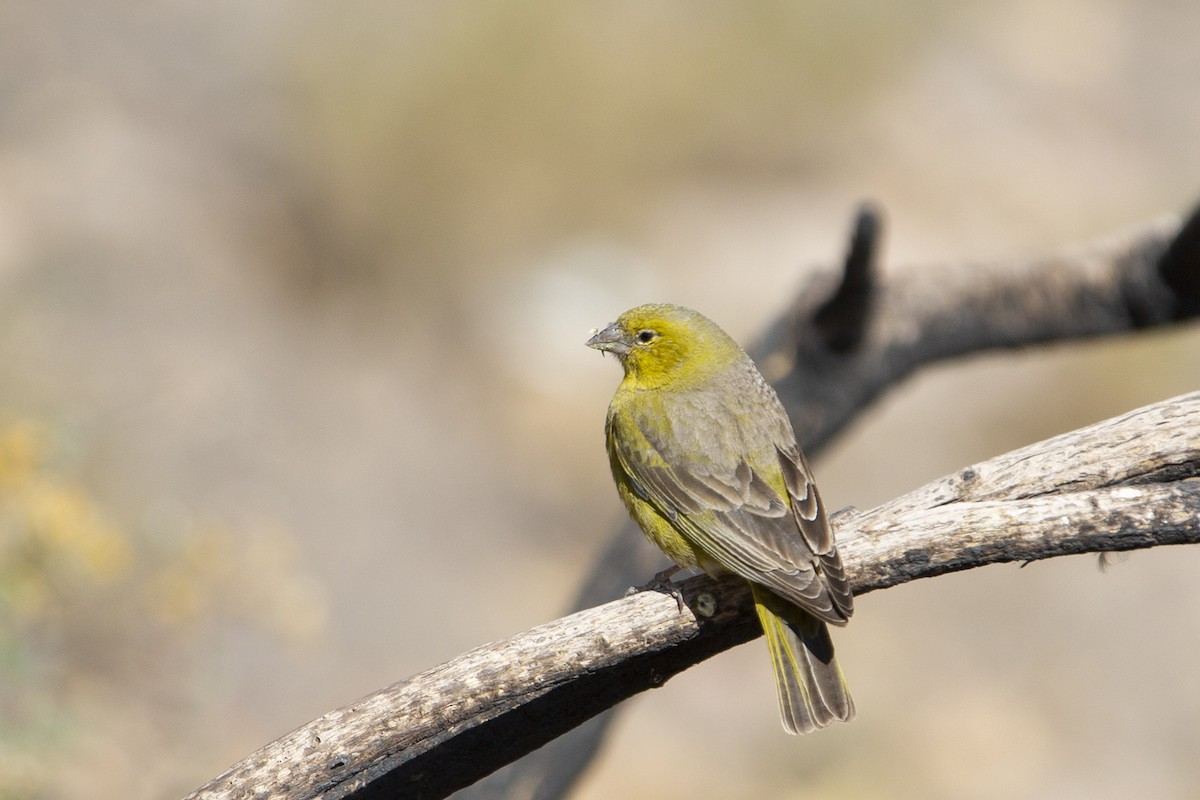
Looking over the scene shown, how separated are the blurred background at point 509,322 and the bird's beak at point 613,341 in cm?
236

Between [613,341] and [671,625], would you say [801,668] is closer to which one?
[671,625]

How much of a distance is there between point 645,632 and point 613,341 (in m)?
1.71

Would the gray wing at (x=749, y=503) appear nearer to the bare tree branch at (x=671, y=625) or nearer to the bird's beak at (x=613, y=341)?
the bare tree branch at (x=671, y=625)

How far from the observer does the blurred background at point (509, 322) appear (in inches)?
307

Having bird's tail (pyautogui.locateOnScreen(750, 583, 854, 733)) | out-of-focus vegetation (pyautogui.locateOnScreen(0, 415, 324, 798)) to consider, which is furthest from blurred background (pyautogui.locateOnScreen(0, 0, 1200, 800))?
bird's tail (pyautogui.locateOnScreen(750, 583, 854, 733))

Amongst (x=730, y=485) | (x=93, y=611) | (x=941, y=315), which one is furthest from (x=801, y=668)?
(x=93, y=611)

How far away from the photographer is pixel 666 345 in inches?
185

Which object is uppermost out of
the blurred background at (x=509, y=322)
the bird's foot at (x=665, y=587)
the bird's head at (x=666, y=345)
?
the bird's head at (x=666, y=345)

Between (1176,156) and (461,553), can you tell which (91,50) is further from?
(1176,156)

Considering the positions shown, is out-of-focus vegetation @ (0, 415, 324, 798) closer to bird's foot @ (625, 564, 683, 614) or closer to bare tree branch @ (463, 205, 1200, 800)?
bare tree branch @ (463, 205, 1200, 800)

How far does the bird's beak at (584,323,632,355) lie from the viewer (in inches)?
187

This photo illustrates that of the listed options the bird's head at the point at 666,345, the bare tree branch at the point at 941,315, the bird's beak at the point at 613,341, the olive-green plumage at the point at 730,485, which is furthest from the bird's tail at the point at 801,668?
the bare tree branch at the point at 941,315

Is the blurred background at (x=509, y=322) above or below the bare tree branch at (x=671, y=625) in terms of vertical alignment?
below

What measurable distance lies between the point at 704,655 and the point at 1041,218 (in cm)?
933
